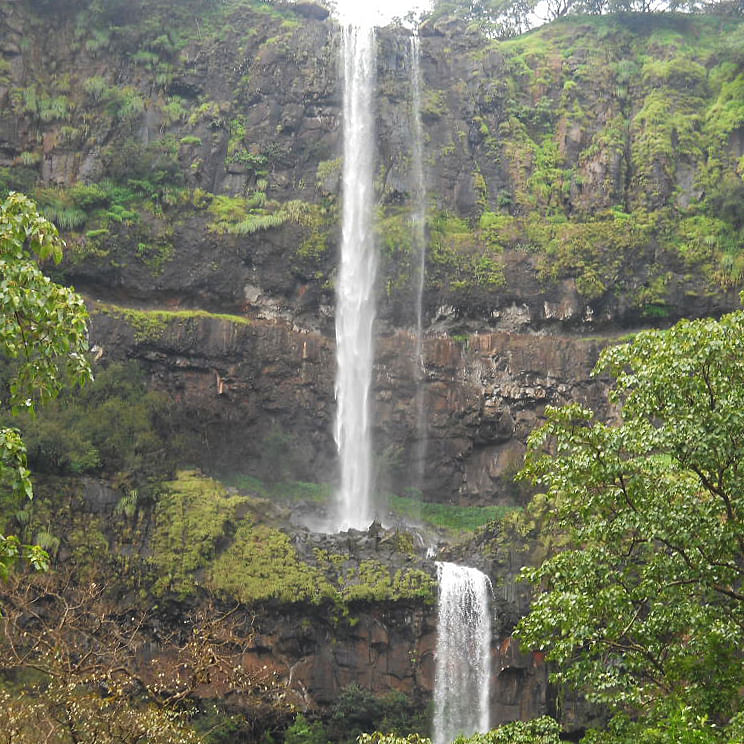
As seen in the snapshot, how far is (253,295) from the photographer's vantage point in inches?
1385

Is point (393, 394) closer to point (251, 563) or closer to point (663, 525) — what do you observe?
point (251, 563)

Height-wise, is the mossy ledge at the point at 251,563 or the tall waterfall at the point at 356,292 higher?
the tall waterfall at the point at 356,292

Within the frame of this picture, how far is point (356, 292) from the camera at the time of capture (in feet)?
117

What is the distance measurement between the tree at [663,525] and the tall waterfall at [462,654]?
12962mm

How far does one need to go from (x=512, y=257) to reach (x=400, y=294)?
16.0 feet

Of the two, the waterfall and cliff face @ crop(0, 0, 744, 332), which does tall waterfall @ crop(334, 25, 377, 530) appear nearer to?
cliff face @ crop(0, 0, 744, 332)

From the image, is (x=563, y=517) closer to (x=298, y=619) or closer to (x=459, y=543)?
(x=298, y=619)

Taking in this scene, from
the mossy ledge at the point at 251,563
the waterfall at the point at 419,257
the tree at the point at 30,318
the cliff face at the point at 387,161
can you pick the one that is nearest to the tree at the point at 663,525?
the tree at the point at 30,318

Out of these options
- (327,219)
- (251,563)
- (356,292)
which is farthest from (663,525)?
(327,219)

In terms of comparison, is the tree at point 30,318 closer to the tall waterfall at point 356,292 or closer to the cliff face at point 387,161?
the tall waterfall at point 356,292

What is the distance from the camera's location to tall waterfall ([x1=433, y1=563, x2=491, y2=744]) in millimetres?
24062

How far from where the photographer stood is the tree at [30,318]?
7.52 metres

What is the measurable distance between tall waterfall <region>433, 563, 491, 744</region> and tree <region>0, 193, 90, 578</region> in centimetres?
1873

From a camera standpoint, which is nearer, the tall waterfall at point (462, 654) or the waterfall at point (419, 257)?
the tall waterfall at point (462, 654)
